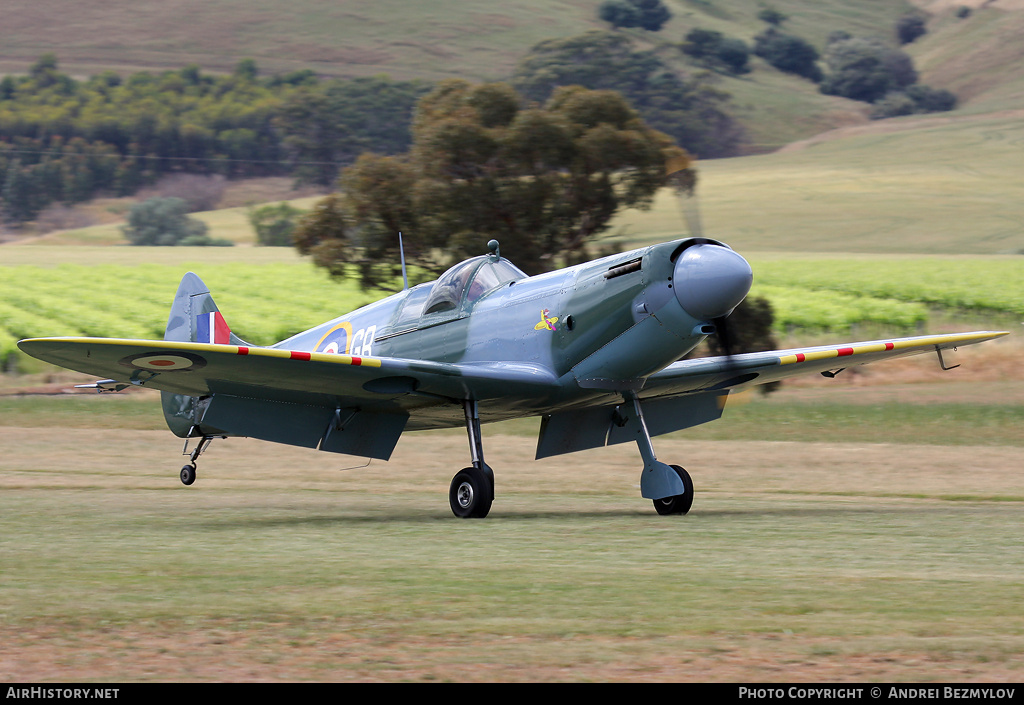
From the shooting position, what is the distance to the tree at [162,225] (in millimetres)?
84812

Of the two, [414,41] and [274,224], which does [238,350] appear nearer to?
[274,224]

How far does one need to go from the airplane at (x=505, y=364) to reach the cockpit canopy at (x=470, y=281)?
0.6 inches

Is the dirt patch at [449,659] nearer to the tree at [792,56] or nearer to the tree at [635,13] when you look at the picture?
the tree at [792,56]

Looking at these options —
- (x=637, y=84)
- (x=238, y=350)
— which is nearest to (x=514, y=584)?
(x=238, y=350)

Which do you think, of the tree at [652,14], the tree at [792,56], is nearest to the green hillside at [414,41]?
the tree at [652,14]

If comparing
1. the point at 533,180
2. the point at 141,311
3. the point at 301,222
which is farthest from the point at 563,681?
the point at 141,311

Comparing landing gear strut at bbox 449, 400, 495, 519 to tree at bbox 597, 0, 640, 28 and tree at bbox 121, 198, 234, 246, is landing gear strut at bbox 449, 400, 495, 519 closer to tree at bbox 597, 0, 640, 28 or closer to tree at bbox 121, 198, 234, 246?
tree at bbox 121, 198, 234, 246

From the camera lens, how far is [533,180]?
30.5 metres

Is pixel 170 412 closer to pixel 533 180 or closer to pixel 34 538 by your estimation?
pixel 34 538

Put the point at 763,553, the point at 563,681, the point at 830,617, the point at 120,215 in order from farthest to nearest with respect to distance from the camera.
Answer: the point at 120,215 < the point at 763,553 < the point at 830,617 < the point at 563,681

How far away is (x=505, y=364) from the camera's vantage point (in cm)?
1156

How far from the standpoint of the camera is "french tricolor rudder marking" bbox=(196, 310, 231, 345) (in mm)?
14719

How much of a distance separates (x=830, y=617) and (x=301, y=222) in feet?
95.4

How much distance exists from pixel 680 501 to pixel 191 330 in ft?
23.2
